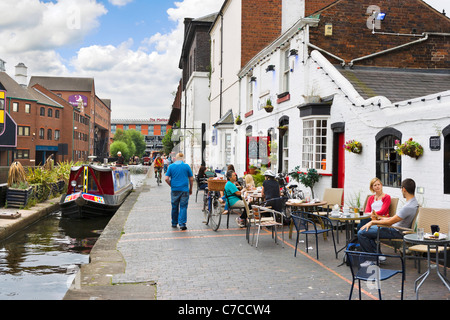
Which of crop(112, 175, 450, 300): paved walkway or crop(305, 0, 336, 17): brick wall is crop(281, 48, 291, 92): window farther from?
crop(112, 175, 450, 300): paved walkway

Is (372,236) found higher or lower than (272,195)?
lower

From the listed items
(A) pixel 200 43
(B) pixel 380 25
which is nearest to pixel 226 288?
(B) pixel 380 25

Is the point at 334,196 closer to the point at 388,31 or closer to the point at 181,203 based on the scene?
the point at 181,203

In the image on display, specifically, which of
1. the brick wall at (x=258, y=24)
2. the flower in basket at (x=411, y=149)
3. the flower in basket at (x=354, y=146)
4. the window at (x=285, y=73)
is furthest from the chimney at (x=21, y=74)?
the flower in basket at (x=411, y=149)

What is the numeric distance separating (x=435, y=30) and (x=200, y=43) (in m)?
24.5

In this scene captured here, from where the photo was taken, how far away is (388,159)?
9281 millimetres

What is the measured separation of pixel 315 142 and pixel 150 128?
535ft

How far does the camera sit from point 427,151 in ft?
25.2

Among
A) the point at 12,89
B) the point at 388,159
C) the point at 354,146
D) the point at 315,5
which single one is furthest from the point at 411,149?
the point at 12,89

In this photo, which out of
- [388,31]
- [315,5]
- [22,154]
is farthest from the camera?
[22,154]

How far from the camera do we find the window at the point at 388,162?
8.94m

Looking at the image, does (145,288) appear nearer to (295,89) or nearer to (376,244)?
(376,244)

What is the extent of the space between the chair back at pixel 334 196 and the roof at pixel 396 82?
103 inches

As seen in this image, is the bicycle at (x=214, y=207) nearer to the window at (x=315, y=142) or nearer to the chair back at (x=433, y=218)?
the window at (x=315, y=142)
